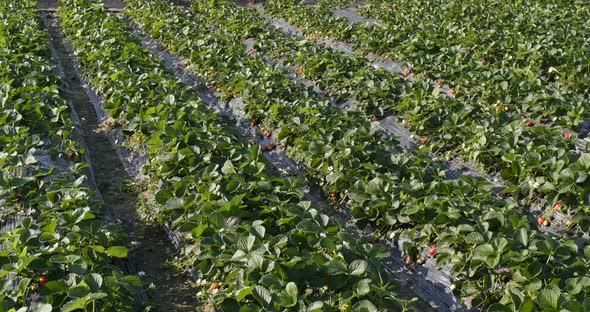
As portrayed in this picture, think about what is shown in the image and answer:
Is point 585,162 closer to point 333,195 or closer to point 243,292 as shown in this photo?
point 333,195

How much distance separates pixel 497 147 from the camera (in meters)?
4.70

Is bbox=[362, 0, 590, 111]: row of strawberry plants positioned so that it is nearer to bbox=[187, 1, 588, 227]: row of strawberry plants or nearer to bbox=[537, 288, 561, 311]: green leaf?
bbox=[187, 1, 588, 227]: row of strawberry plants

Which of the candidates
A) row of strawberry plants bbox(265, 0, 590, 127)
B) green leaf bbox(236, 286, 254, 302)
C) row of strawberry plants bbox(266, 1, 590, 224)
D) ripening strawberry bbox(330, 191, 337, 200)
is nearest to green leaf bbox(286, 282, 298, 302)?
green leaf bbox(236, 286, 254, 302)

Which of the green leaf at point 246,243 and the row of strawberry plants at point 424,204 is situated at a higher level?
the green leaf at point 246,243

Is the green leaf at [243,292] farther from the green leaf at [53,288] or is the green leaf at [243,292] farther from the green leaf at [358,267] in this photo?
the green leaf at [53,288]

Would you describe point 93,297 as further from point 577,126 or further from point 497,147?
point 577,126

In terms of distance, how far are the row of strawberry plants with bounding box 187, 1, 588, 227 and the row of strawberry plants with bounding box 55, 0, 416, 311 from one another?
1573 mm

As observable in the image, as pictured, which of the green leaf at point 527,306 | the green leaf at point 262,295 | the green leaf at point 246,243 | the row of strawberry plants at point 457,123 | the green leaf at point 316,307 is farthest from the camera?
the row of strawberry plants at point 457,123

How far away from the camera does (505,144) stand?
468 cm

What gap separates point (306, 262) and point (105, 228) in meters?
1.35

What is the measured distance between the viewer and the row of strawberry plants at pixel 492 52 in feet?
18.9

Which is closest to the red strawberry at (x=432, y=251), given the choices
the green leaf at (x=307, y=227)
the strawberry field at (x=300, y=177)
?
the strawberry field at (x=300, y=177)

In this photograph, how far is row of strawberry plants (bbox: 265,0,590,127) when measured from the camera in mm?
5757

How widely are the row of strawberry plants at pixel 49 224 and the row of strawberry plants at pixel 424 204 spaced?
178 centimetres
